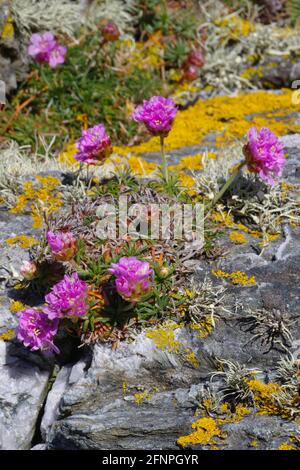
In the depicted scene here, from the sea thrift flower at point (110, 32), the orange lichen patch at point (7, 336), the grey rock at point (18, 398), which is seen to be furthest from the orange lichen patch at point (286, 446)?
the sea thrift flower at point (110, 32)

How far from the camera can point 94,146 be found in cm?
412

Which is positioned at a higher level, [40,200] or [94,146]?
[94,146]

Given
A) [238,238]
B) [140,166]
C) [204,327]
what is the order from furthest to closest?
1. [140,166]
2. [238,238]
3. [204,327]

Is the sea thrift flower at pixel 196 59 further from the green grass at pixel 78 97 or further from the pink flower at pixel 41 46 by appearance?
the pink flower at pixel 41 46

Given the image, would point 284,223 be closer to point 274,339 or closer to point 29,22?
point 274,339

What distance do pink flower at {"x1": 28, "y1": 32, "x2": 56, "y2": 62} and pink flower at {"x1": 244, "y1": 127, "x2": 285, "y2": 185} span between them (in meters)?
2.54

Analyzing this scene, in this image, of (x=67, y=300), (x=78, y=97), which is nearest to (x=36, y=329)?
(x=67, y=300)

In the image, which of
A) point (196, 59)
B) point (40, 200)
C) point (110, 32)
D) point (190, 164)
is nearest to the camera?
point (40, 200)

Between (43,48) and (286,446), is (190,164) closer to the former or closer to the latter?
(43,48)

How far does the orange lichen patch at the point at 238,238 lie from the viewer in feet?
13.2

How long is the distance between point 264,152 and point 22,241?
1.63 metres

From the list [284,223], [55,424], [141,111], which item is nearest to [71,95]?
[141,111]

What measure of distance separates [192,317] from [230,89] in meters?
3.52
